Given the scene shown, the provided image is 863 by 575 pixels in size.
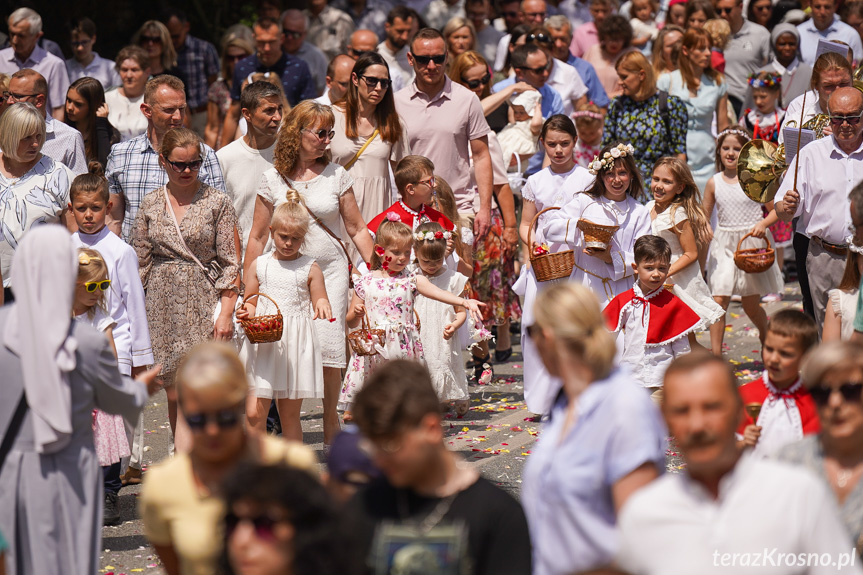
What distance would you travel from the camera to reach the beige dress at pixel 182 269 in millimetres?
7629

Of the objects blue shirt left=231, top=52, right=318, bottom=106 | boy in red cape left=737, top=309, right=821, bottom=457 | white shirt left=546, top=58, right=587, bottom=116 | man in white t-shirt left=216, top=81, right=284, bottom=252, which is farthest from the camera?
white shirt left=546, top=58, right=587, bottom=116

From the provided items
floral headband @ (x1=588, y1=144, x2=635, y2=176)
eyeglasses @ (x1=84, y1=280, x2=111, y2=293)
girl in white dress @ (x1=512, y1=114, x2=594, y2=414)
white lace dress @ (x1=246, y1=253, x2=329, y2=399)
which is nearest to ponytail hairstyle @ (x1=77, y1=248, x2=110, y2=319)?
eyeglasses @ (x1=84, y1=280, x2=111, y2=293)

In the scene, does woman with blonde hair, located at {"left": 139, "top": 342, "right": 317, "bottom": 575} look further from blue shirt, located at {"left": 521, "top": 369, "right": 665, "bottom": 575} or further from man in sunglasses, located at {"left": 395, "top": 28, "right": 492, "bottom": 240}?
man in sunglasses, located at {"left": 395, "top": 28, "right": 492, "bottom": 240}

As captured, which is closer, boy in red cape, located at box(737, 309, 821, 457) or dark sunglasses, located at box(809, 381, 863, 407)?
dark sunglasses, located at box(809, 381, 863, 407)

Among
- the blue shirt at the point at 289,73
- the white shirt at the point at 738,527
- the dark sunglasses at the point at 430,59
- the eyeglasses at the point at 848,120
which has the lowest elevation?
the white shirt at the point at 738,527

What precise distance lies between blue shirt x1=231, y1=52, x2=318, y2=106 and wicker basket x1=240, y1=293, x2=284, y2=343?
18.0ft

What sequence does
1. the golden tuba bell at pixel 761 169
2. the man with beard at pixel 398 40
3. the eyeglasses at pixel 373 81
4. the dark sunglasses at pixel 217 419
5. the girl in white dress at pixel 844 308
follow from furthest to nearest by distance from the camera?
the man with beard at pixel 398 40
the golden tuba bell at pixel 761 169
the eyeglasses at pixel 373 81
the girl in white dress at pixel 844 308
the dark sunglasses at pixel 217 419

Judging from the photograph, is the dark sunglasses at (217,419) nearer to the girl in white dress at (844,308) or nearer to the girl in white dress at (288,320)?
the girl in white dress at (288,320)

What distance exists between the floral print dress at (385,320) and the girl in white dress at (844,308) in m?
2.67

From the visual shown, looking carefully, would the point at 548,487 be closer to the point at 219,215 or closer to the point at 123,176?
the point at 219,215

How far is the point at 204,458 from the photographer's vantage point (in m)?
4.10

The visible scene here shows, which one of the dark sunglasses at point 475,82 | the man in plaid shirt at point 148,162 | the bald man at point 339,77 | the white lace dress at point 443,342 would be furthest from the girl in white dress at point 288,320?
the dark sunglasses at point 475,82

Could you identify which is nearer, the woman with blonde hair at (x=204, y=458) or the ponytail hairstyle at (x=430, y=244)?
A: the woman with blonde hair at (x=204, y=458)

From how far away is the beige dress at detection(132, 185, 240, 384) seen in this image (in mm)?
7629
